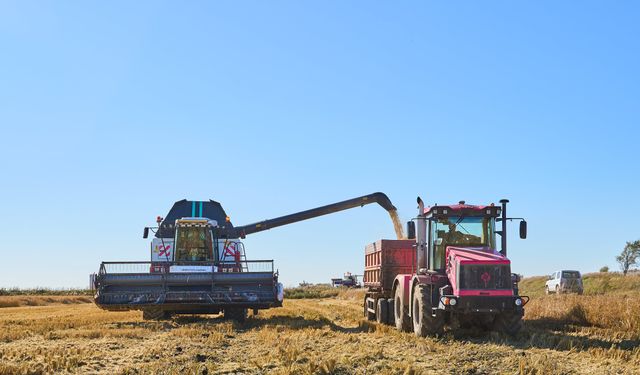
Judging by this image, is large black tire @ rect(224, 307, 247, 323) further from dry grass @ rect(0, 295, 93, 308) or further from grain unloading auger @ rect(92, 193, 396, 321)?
dry grass @ rect(0, 295, 93, 308)

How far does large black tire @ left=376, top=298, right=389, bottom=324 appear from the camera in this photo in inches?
642

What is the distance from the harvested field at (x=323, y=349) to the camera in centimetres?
887

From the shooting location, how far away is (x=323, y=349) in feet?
35.2

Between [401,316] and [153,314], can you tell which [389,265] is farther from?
[153,314]

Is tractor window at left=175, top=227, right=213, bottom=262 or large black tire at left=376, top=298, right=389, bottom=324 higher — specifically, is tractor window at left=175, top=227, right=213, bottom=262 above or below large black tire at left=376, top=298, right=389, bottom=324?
above

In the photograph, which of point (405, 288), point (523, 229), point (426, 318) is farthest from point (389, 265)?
point (523, 229)

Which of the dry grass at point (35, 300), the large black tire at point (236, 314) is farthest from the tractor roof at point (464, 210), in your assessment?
the dry grass at point (35, 300)

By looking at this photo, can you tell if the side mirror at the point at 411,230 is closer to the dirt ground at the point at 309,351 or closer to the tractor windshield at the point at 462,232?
the tractor windshield at the point at 462,232

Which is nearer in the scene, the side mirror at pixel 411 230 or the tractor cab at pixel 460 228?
the side mirror at pixel 411 230

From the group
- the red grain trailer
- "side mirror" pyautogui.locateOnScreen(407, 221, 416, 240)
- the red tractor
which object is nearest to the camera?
the red tractor

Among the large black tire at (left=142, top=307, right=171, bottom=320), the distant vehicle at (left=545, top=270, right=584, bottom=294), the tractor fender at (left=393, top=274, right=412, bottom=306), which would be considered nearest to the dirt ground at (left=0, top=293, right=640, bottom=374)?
the tractor fender at (left=393, top=274, right=412, bottom=306)

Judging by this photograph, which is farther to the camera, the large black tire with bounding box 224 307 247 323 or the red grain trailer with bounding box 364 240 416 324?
the red grain trailer with bounding box 364 240 416 324

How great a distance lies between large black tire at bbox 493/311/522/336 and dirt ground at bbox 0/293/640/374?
181 millimetres

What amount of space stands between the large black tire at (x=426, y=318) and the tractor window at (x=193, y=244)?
865 centimetres
